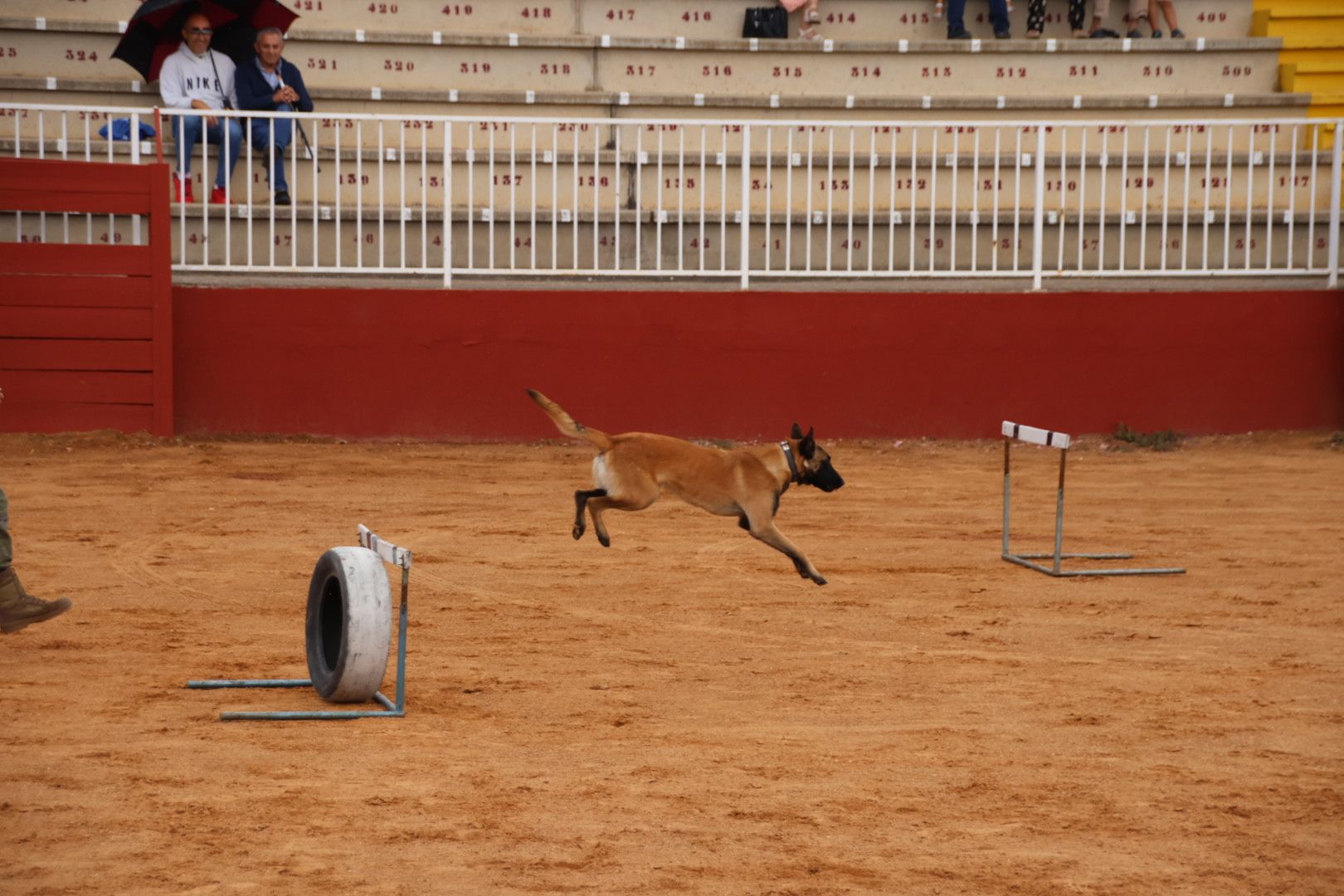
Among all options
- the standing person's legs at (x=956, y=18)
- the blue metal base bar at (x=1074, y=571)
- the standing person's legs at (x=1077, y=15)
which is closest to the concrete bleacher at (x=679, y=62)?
the standing person's legs at (x=956, y=18)

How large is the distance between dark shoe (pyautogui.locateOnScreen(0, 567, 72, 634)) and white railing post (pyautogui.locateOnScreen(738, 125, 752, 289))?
8212mm

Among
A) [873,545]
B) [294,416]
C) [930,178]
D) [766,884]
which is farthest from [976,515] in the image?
[766,884]

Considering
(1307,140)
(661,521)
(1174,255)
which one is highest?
Answer: (1307,140)

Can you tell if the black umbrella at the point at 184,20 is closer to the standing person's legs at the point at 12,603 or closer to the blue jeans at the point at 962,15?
the blue jeans at the point at 962,15

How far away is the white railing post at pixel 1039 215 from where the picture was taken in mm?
14406

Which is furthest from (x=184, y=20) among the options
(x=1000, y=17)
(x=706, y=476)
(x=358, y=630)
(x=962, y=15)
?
(x=358, y=630)

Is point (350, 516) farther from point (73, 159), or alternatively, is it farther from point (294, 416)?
point (73, 159)

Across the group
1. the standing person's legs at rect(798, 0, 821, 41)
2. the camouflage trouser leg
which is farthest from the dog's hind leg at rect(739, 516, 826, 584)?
the standing person's legs at rect(798, 0, 821, 41)

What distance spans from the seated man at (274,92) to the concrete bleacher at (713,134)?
30 centimetres

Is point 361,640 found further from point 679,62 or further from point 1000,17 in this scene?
point 1000,17

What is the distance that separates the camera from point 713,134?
15.9 metres

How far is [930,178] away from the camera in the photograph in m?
14.9

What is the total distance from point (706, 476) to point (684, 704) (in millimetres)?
2421

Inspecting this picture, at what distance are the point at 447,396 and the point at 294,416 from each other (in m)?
1.29
